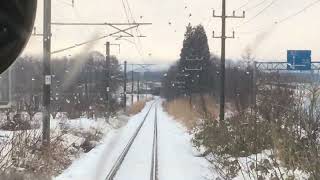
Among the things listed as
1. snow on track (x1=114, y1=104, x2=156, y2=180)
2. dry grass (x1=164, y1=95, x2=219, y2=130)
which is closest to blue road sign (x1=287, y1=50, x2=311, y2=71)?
dry grass (x1=164, y1=95, x2=219, y2=130)

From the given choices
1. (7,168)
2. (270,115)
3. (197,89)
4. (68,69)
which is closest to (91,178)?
(7,168)

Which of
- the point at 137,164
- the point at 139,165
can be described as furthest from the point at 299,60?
the point at 139,165

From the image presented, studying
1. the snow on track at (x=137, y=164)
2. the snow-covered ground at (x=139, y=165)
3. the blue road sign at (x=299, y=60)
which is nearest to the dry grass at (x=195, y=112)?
the snow on track at (x=137, y=164)

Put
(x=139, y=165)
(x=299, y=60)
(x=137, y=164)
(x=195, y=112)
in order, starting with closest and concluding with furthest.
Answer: (x=139, y=165) < (x=137, y=164) < (x=195, y=112) < (x=299, y=60)

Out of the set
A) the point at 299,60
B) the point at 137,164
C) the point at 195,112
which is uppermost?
the point at 299,60

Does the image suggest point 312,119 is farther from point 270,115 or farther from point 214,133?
point 214,133

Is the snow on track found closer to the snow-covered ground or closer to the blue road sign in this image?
the snow-covered ground

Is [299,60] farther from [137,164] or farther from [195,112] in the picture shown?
[137,164]

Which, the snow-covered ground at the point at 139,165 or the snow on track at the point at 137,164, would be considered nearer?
the snow-covered ground at the point at 139,165

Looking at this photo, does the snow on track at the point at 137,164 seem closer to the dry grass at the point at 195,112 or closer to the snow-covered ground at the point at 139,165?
the snow-covered ground at the point at 139,165

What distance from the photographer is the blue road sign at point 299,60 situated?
5123 cm

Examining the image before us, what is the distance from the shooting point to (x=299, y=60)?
5159 cm

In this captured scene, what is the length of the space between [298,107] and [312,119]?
0.72 m

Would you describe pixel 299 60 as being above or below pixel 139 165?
above
